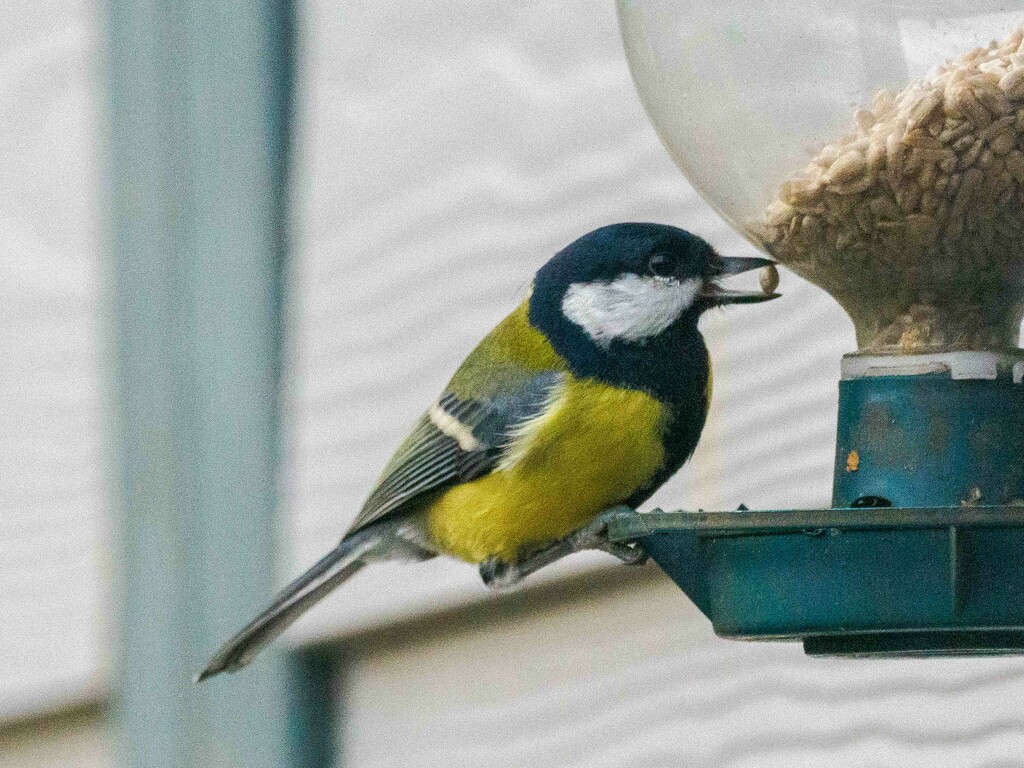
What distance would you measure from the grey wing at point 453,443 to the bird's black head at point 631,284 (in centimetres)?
6

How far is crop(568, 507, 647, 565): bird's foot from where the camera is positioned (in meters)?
1.09

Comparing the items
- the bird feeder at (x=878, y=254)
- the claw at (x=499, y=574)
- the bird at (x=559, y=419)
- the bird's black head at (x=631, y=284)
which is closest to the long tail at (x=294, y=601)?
the bird at (x=559, y=419)

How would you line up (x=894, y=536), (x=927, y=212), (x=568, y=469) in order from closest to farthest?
(x=894, y=536) → (x=927, y=212) → (x=568, y=469)

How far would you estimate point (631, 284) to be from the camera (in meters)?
1.39

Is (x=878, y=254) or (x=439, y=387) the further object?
(x=439, y=387)

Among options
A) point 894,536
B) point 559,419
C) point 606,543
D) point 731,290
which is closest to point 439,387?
point 559,419

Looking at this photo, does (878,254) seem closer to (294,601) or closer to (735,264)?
(735,264)

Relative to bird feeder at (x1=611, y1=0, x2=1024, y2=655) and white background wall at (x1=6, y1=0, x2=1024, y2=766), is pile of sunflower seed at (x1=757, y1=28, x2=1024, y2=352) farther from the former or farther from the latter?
white background wall at (x1=6, y1=0, x2=1024, y2=766)

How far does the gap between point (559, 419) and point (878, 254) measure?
367 millimetres

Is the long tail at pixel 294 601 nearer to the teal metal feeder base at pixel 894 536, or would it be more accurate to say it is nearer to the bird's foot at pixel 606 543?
the bird's foot at pixel 606 543

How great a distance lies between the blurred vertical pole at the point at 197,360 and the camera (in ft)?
5.92

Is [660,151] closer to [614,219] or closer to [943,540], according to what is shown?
[614,219]

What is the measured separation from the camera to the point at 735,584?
99 cm

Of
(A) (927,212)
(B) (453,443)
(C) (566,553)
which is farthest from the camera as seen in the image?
(B) (453,443)
